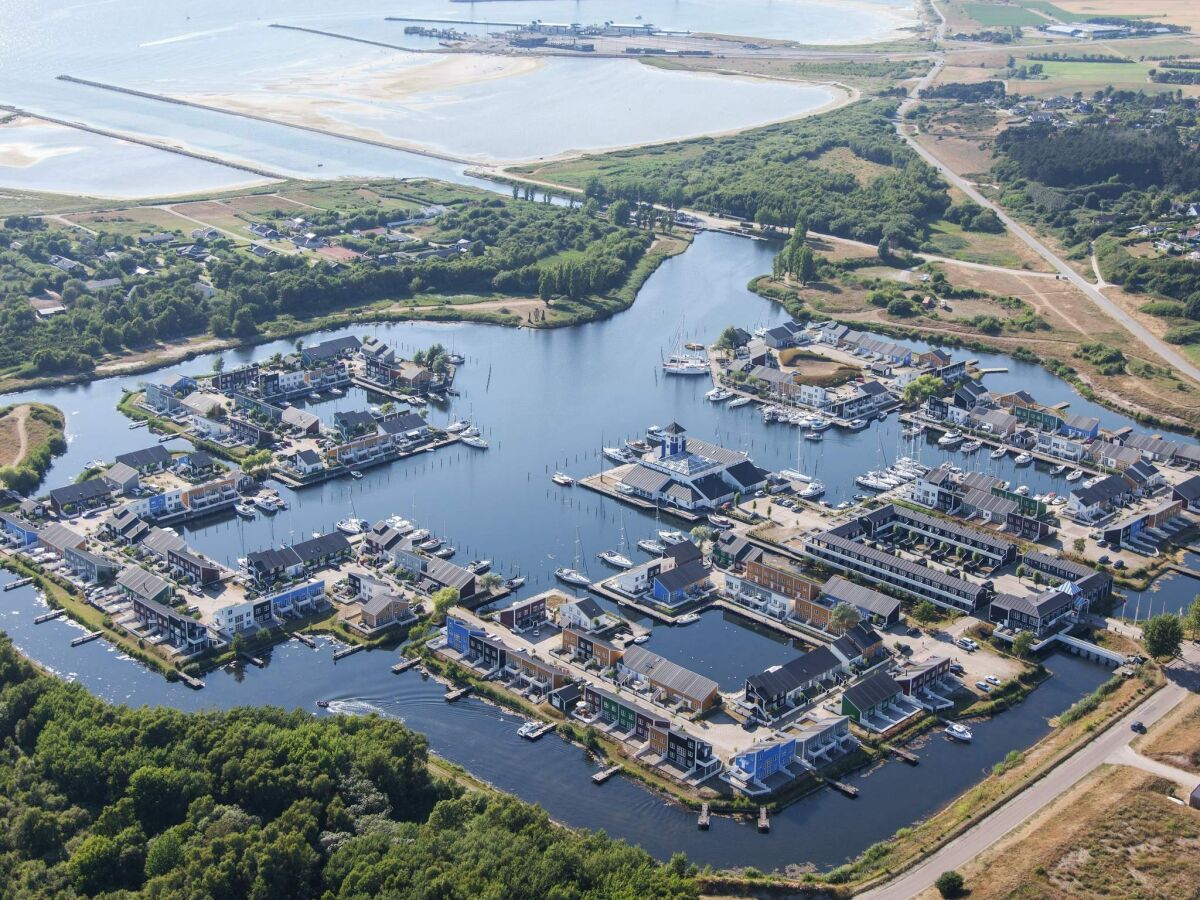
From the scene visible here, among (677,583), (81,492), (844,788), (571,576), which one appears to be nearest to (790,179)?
(571,576)

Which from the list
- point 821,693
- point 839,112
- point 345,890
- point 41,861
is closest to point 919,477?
point 821,693

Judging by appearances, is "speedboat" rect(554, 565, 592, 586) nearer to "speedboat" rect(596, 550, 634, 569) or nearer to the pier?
"speedboat" rect(596, 550, 634, 569)

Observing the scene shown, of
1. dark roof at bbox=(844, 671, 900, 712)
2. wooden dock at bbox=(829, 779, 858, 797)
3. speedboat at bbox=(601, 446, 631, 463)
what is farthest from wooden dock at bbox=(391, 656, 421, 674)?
speedboat at bbox=(601, 446, 631, 463)

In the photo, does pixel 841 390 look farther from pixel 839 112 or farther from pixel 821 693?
pixel 839 112

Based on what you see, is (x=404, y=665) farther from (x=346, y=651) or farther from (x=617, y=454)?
(x=617, y=454)

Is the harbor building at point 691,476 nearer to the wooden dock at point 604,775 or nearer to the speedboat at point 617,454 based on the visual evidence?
the speedboat at point 617,454

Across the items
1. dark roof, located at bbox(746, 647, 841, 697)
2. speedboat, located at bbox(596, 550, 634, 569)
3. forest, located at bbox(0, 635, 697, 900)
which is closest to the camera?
forest, located at bbox(0, 635, 697, 900)
